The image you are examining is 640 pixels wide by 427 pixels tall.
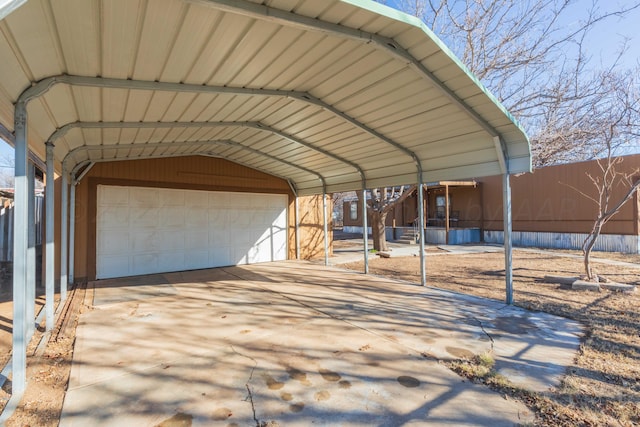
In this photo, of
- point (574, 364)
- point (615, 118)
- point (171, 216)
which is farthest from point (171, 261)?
point (615, 118)

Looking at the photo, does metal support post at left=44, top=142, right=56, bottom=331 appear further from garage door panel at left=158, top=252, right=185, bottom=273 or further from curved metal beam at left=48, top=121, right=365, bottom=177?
garage door panel at left=158, top=252, right=185, bottom=273

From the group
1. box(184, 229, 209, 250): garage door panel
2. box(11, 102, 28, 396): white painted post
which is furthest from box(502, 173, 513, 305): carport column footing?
box(184, 229, 209, 250): garage door panel

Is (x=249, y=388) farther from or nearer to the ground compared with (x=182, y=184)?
nearer to the ground

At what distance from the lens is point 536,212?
1432 cm

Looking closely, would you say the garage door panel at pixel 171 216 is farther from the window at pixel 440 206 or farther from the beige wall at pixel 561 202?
the window at pixel 440 206

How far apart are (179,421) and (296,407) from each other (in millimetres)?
831

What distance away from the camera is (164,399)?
252 cm

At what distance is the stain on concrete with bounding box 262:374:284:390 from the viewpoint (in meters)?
2.68

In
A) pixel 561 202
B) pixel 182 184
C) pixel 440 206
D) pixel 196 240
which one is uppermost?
pixel 182 184

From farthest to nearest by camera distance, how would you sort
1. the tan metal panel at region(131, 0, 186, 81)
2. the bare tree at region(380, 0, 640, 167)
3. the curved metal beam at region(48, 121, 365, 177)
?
the bare tree at region(380, 0, 640, 167)
the curved metal beam at region(48, 121, 365, 177)
the tan metal panel at region(131, 0, 186, 81)

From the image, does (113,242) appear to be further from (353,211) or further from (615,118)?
(353,211)

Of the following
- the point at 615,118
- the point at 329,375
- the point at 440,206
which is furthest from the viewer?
the point at 440,206

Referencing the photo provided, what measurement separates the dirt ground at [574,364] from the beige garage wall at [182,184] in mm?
1397

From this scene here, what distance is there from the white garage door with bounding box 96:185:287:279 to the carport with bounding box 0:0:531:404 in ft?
2.87
